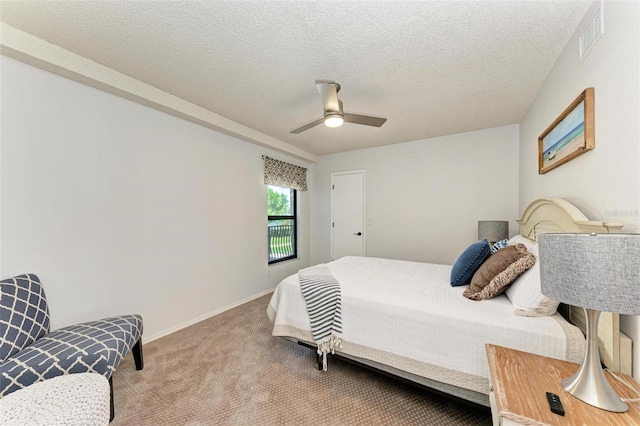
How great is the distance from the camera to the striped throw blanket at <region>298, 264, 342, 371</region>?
1850 mm

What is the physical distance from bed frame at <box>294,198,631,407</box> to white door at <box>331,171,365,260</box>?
8.34 ft

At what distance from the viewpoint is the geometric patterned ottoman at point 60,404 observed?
3.20 ft

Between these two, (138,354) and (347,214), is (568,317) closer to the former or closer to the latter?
(138,354)

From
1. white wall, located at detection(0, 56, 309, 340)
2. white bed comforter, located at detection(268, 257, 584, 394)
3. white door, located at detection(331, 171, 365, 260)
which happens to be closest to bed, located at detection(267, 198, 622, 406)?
white bed comforter, located at detection(268, 257, 584, 394)

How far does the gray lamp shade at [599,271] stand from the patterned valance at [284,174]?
3.57 meters

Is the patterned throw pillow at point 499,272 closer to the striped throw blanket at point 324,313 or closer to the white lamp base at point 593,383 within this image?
the white lamp base at point 593,383

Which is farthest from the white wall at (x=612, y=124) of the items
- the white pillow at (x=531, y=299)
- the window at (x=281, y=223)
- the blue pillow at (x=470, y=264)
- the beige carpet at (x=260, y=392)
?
the window at (x=281, y=223)

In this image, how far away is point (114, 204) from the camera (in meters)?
2.22

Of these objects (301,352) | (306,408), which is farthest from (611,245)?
(301,352)

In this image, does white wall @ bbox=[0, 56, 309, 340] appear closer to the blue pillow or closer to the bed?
the bed

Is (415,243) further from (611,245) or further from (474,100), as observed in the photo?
(611,245)

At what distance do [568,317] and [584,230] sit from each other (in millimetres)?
597

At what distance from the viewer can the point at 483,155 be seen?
3.50 m

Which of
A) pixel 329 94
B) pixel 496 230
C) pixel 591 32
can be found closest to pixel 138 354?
pixel 329 94
